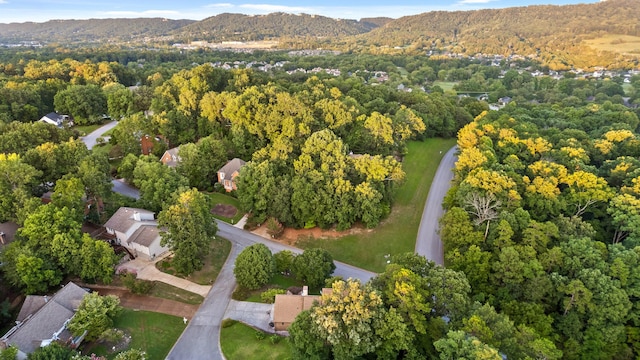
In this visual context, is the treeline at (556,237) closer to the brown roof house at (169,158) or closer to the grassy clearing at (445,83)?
the brown roof house at (169,158)

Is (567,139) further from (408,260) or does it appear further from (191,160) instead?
(191,160)

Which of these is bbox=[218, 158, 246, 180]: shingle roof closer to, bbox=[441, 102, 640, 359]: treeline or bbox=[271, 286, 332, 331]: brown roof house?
bbox=[271, 286, 332, 331]: brown roof house

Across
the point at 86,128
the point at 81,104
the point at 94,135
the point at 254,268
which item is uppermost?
the point at 81,104

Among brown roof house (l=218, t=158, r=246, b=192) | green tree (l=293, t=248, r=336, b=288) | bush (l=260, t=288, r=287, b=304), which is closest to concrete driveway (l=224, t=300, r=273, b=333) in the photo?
bush (l=260, t=288, r=287, b=304)

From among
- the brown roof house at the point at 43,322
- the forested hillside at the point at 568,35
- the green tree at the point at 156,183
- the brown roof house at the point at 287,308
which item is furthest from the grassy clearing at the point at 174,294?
the forested hillside at the point at 568,35

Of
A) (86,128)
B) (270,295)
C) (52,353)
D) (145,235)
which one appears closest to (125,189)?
(145,235)

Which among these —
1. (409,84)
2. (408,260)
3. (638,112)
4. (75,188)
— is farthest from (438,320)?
(409,84)

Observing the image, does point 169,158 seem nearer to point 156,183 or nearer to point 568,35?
point 156,183
